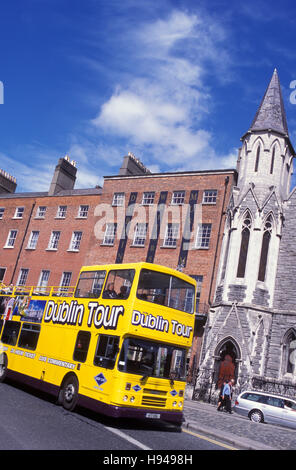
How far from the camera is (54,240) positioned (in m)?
37.6

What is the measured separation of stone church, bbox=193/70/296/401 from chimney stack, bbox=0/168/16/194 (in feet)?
90.5

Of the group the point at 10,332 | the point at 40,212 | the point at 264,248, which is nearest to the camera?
the point at 10,332

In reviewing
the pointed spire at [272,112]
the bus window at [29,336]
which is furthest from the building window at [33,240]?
the bus window at [29,336]

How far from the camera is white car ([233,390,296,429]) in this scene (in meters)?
18.9

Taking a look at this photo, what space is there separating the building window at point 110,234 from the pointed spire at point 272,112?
12818 millimetres

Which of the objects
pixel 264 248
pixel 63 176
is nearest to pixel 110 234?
pixel 63 176

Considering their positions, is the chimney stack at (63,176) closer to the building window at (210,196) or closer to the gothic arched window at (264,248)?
the building window at (210,196)

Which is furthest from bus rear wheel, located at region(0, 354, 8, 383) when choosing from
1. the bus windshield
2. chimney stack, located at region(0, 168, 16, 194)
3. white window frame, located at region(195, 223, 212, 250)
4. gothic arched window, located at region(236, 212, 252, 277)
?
chimney stack, located at region(0, 168, 16, 194)

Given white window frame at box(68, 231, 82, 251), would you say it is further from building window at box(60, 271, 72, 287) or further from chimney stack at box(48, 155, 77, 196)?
chimney stack at box(48, 155, 77, 196)

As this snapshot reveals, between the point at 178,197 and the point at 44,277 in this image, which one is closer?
the point at 178,197

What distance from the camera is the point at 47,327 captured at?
14805 millimetres

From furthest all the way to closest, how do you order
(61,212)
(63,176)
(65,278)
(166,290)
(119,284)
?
(63,176) < (61,212) < (65,278) < (119,284) < (166,290)

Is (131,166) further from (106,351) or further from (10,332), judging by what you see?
(106,351)

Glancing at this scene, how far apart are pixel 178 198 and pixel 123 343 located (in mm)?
21957
